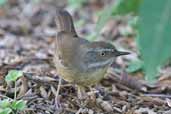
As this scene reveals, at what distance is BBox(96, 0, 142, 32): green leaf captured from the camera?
3371 millimetres

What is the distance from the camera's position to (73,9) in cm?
654

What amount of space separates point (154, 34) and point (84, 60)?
1794 mm

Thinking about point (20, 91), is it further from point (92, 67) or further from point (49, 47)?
point (49, 47)

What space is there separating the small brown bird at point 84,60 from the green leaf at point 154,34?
165 centimetres

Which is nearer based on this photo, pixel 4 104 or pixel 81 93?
pixel 4 104

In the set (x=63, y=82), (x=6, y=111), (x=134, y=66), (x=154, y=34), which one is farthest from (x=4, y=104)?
(x=134, y=66)

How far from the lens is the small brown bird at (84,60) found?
345cm

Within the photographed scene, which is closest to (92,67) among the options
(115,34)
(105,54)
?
(105,54)

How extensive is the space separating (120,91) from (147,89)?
10.5 inches

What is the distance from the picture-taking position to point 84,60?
3.51 metres

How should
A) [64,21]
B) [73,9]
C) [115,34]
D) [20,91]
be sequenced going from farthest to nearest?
[73,9], [115,34], [64,21], [20,91]

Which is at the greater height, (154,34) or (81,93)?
(154,34)

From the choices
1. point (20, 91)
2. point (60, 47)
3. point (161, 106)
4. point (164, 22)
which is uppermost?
point (164, 22)

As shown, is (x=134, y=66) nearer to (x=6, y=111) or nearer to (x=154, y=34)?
(x=6, y=111)
